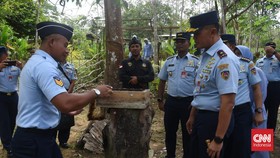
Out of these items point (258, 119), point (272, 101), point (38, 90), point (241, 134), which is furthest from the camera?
point (272, 101)

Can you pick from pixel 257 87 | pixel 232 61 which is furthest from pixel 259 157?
pixel 232 61

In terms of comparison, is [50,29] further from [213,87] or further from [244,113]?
[244,113]

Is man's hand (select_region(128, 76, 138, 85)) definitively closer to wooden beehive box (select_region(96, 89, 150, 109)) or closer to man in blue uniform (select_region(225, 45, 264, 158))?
wooden beehive box (select_region(96, 89, 150, 109))

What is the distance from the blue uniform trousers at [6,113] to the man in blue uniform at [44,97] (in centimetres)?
271

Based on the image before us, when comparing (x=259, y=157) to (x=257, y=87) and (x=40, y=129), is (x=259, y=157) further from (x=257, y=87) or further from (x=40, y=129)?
(x=40, y=129)

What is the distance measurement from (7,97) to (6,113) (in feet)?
0.85

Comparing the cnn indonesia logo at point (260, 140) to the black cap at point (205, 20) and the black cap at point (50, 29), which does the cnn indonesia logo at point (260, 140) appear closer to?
the black cap at point (205, 20)

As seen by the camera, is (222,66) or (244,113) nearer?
(222,66)

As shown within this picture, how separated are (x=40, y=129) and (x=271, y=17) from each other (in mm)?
10474

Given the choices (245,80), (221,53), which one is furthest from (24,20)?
(221,53)

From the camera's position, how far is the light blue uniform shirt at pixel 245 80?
10.4ft

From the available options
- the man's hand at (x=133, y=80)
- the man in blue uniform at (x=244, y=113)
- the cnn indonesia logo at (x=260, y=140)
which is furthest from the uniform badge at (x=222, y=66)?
the man's hand at (x=133, y=80)

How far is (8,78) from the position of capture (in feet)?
15.0

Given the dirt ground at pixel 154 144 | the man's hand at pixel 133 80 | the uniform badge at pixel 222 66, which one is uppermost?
the uniform badge at pixel 222 66
